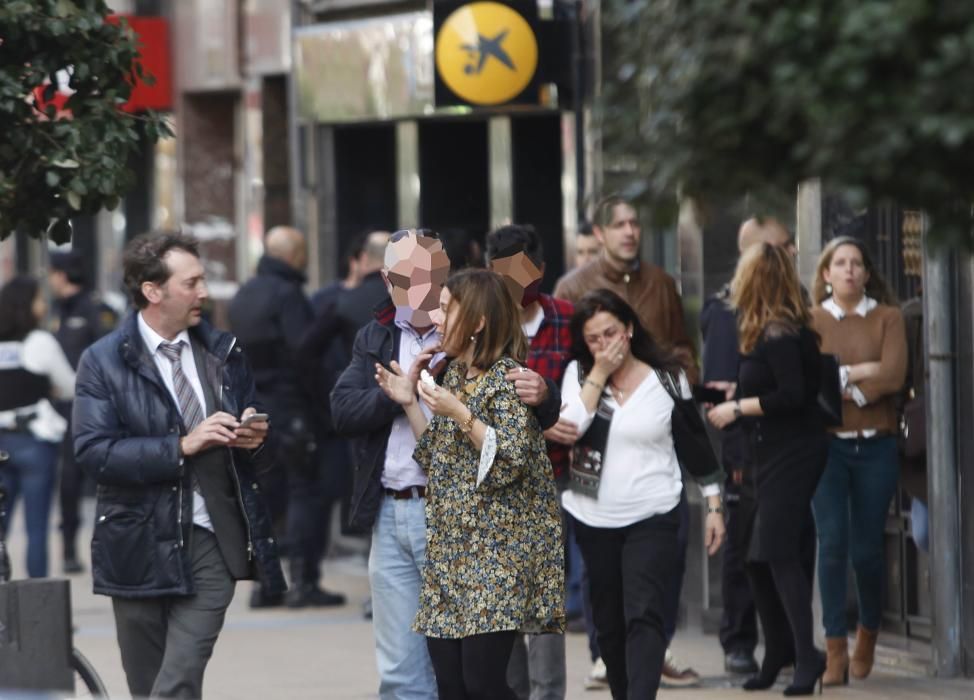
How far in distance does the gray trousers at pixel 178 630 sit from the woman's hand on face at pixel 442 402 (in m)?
0.94

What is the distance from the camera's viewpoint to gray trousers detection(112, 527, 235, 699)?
21.6 feet

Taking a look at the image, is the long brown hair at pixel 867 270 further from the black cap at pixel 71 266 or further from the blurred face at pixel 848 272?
the black cap at pixel 71 266

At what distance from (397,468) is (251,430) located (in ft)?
1.61

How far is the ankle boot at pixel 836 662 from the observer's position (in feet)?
28.8

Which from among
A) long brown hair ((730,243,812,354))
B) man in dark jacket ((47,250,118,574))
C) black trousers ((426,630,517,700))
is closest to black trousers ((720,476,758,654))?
long brown hair ((730,243,812,354))

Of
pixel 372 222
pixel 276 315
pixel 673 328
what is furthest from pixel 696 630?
pixel 372 222

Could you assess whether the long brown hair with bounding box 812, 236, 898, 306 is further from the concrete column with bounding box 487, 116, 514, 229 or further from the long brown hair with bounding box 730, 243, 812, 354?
the concrete column with bounding box 487, 116, 514, 229

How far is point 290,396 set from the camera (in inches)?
463

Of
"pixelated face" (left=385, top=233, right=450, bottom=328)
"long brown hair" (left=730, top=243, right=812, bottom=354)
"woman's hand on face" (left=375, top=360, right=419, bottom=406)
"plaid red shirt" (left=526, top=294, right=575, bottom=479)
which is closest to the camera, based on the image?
"woman's hand on face" (left=375, top=360, right=419, bottom=406)

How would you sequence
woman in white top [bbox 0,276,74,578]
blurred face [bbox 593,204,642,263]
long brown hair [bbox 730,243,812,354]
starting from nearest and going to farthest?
long brown hair [bbox 730,243,812,354], blurred face [bbox 593,204,642,263], woman in white top [bbox 0,276,74,578]

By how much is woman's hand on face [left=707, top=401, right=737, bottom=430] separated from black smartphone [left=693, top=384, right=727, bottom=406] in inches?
9.1

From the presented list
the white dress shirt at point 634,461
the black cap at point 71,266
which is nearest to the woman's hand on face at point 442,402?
the white dress shirt at point 634,461

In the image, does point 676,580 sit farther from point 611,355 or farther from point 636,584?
point 611,355

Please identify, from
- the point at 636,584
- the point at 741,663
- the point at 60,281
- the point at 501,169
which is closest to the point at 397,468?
the point at 636,584
